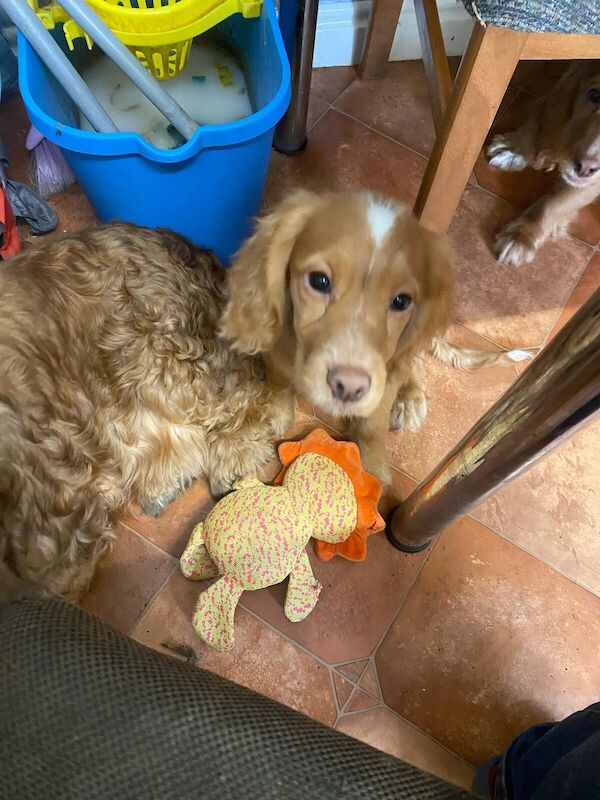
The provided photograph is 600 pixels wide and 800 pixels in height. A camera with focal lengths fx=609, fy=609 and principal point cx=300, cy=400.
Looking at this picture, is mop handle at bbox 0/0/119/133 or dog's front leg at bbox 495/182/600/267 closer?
mop handle at bbox 0/0/119/133

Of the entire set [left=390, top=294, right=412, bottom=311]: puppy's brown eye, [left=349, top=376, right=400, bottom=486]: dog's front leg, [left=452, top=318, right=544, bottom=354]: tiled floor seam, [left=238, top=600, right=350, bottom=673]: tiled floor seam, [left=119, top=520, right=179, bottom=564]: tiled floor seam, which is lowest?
[left=119, top=520, right=179, bottom=564]: tiled floor seam

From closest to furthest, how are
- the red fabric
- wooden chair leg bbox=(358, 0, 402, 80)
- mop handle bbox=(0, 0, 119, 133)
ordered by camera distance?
mop handle bbox=(0, 0, 119, 133) → the red fabric → wooden chair leg bbox=(358, 0, 402, 80)

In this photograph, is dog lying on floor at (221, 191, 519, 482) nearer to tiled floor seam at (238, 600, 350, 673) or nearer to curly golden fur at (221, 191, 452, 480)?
curly golden fur at (221, 191, 452, 480)

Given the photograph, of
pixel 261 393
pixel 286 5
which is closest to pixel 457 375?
pixel 261 393

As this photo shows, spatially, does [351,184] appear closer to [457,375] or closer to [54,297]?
[457,375]

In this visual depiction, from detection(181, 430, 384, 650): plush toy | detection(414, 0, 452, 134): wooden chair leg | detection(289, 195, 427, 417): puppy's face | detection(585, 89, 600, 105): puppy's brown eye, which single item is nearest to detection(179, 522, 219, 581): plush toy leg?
detection(181, 430, 384, 650): plush toy

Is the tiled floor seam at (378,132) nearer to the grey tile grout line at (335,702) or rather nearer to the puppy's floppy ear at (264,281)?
the puppy's floppy ear at (264,281)

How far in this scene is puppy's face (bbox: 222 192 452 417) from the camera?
1004 mm

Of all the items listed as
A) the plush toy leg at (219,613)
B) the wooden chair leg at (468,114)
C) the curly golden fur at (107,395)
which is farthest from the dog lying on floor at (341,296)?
the plush toy leg at (219,613)

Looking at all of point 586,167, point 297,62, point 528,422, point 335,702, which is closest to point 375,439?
point 335,702

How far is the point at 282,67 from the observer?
1.27 meters

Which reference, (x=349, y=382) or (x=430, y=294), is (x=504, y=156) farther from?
(x=349, y=382)

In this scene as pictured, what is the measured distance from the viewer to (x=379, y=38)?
1886 mm

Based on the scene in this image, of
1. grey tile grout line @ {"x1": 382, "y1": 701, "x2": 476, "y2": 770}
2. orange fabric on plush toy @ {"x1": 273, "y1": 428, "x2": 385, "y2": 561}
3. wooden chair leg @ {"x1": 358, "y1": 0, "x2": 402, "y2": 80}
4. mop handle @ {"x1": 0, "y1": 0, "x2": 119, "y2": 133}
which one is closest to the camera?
mop handle @ {"x1": 0, "y1": 0, "x2": 119, "y2": 133}
